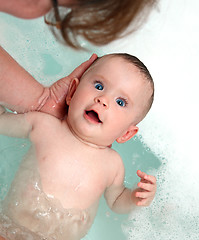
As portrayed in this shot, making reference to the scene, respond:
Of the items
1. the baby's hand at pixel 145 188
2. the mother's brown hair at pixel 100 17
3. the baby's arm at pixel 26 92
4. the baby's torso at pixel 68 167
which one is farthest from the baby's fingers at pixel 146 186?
the mother's brown hair at pixel 100 17

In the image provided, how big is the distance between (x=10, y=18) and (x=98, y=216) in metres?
0.80

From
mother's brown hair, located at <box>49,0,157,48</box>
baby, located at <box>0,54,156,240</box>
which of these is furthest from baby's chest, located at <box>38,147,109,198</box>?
mother's brown hair, located at <box>49,0,157,48</box>

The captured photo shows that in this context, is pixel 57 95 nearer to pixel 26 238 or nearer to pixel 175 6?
pixel 26 238

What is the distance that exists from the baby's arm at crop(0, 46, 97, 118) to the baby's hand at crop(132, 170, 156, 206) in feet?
1.01

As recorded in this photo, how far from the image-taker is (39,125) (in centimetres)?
103

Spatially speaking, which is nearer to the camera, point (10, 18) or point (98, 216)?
point (98, 216)

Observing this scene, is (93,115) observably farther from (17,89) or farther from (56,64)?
(56,64)

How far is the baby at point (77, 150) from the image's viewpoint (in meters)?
0.97

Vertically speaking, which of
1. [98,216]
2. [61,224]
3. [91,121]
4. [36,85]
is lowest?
[98,216]

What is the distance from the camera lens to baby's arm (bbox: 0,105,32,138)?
1.04 meters

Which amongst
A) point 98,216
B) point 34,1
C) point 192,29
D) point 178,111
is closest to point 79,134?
point 98,216

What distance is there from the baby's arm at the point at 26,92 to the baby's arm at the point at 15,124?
9 cm

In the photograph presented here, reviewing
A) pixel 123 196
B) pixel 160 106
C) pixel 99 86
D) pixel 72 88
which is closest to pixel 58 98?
pixel 72 88

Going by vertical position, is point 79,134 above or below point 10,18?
above
